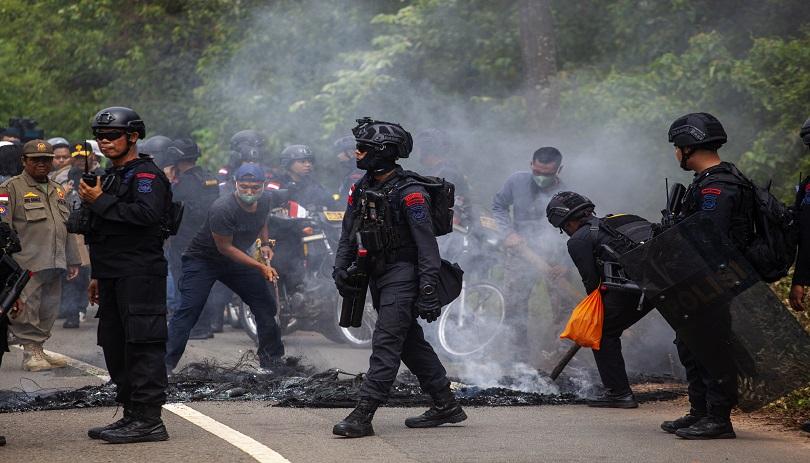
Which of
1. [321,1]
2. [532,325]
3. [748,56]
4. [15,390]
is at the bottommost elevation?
[15,390]

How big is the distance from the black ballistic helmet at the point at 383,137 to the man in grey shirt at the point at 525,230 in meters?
4.12

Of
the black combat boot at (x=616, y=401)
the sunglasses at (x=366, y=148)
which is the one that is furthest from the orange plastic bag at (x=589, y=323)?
the sunglasses at (x=366, y=148)

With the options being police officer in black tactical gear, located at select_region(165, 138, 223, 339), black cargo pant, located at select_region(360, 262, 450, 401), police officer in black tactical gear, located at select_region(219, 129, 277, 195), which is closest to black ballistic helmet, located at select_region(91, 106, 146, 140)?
black cargo pant, located at select_region(360, 262, 450, 401)

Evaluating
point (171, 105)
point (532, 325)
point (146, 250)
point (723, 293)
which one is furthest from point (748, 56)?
point (171, 105)

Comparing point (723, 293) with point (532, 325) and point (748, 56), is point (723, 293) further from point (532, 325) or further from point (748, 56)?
point (748, 56)

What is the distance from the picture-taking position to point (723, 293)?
7.34 metres

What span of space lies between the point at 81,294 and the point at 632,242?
7891 mm

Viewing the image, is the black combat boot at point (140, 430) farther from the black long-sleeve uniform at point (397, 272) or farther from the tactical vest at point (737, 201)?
Answer: the tactical vest at point (737, 201)

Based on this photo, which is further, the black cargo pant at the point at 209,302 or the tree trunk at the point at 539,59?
the tree trunk at the point at 539,59

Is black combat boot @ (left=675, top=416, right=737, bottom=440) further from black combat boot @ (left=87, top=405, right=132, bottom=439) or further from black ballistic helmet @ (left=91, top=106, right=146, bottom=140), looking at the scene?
black ballistic helmet @ (left=91, top=106, right=146, bottom=140)

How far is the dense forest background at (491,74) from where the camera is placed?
1470 centimetres

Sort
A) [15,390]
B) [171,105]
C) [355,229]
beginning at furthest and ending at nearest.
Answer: [171,105]
[15,390]
[355,229]

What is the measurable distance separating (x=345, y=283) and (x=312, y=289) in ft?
16.3

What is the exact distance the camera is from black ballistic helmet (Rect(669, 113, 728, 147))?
7484mm
